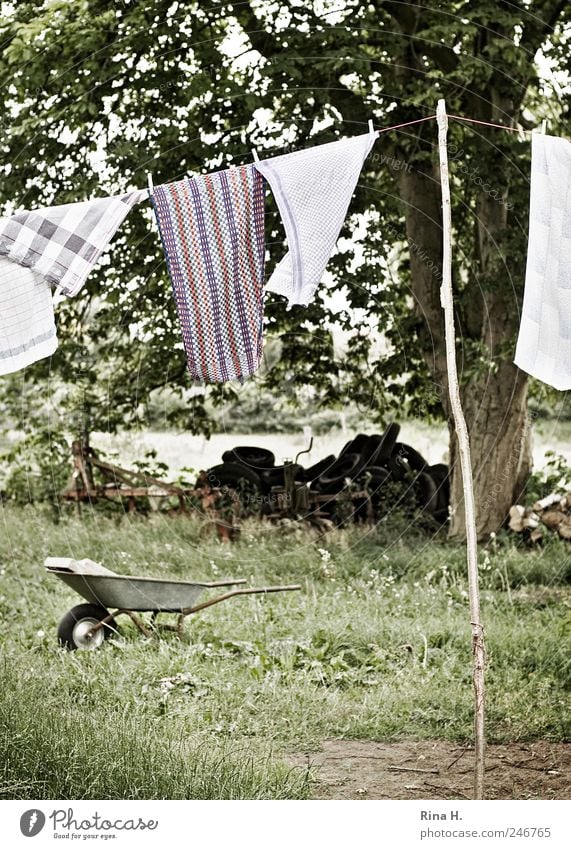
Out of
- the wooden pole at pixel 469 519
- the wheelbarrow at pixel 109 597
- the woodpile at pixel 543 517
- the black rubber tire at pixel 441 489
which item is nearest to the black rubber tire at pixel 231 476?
the black rubber tire at pixel 441 489

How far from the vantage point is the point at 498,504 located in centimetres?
638

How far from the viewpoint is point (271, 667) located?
440cm

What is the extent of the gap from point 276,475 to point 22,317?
14.1ft

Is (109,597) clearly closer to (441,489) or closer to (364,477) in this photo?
(364,477)

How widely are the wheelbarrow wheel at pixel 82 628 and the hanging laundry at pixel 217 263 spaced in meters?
1.72

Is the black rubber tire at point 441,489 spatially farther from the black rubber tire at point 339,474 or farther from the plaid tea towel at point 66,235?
the plaid tea towel at point 66,235

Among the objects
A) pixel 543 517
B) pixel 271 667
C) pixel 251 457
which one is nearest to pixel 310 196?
pixel 271 667

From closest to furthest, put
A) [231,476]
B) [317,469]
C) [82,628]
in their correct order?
[82,628]
[231,476]
[317,469]

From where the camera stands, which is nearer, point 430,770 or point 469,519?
point 469,519

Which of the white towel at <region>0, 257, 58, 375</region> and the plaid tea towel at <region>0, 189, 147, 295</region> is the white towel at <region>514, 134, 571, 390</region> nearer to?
the plaid tea towel at <region>0, 189, 147, 295</region>

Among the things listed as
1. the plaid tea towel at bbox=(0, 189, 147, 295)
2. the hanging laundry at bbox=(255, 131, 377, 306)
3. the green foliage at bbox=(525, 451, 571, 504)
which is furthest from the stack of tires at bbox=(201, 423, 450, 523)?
the plaid tea towel at bbox=(0, 189, 147, 295)
